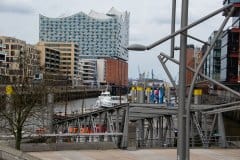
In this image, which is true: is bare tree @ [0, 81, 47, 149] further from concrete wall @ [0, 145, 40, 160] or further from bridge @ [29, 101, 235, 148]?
concrete wall @ [0, 145, 40, 160]

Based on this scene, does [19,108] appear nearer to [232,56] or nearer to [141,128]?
[141,128]

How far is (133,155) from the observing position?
28531 mm

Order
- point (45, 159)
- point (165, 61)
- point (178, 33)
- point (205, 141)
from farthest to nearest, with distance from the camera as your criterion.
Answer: point (205, 141), point (45, 159), point (165, 61), point (178, 33)

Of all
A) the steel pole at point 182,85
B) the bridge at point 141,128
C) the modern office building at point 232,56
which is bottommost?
the bridge at point 141,128

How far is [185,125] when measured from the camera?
10.4 metres

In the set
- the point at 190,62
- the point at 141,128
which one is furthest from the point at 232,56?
the point at 190,62

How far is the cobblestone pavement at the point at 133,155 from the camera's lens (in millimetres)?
26852

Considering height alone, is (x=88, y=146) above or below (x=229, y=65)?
below

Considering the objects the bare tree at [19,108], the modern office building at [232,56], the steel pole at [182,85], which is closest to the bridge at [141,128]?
the bare tree at [19,108]

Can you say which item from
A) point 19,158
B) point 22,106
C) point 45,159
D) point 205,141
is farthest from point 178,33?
point 205,141

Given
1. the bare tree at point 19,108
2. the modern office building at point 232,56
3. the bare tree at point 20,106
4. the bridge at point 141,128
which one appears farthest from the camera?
the modern office building at point 232,56

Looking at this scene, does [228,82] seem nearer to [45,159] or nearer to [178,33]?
[45,159]

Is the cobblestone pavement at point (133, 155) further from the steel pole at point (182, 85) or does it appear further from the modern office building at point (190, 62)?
the steel pole at point (182, 85)

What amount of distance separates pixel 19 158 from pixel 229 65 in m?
81.8
